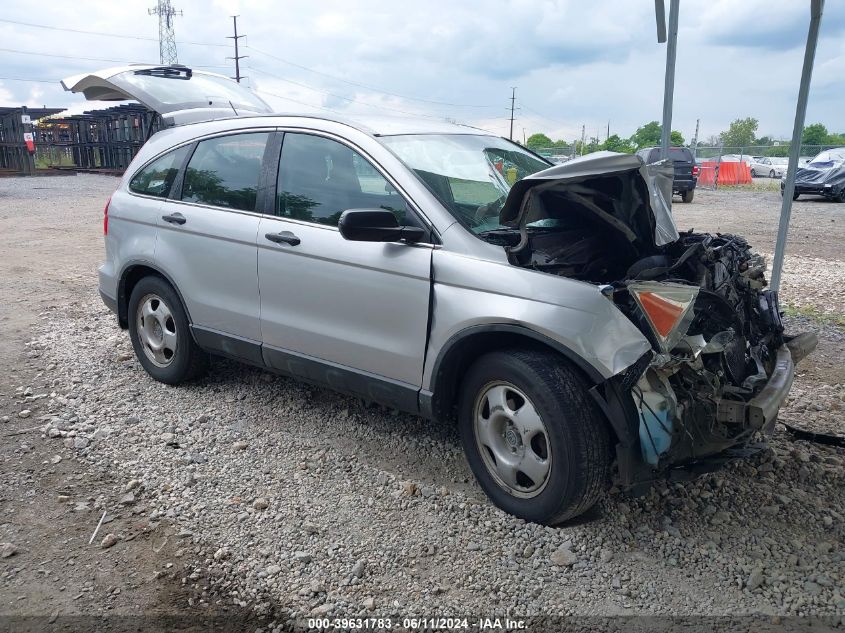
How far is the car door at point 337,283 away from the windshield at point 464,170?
8.0 inches

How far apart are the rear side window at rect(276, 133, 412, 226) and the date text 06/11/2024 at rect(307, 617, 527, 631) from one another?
1.92 m

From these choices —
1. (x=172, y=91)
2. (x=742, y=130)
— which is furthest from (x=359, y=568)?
(x=742, y=130)

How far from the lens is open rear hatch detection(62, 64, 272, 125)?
18.0ft

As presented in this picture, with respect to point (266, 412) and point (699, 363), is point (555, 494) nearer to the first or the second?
point (699, 363)

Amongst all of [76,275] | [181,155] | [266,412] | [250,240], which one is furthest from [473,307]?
[76,275]

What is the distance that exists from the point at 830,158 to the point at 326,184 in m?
22.7

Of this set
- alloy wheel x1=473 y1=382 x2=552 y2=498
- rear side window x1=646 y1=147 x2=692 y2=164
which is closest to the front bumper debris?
alloy wheel x1=473 y1=382 x2=552 y2=498

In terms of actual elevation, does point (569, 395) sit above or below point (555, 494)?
above

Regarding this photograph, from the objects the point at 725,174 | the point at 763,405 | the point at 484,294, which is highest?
the point at 725,174

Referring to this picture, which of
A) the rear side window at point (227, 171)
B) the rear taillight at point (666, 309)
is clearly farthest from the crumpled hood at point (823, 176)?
the rear taillight at point (666, 309)

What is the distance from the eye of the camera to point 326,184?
4051 mm

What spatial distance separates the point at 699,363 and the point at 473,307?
105cm

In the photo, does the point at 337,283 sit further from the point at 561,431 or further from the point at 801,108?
the point at 801,108

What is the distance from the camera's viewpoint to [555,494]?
3.18 metres
